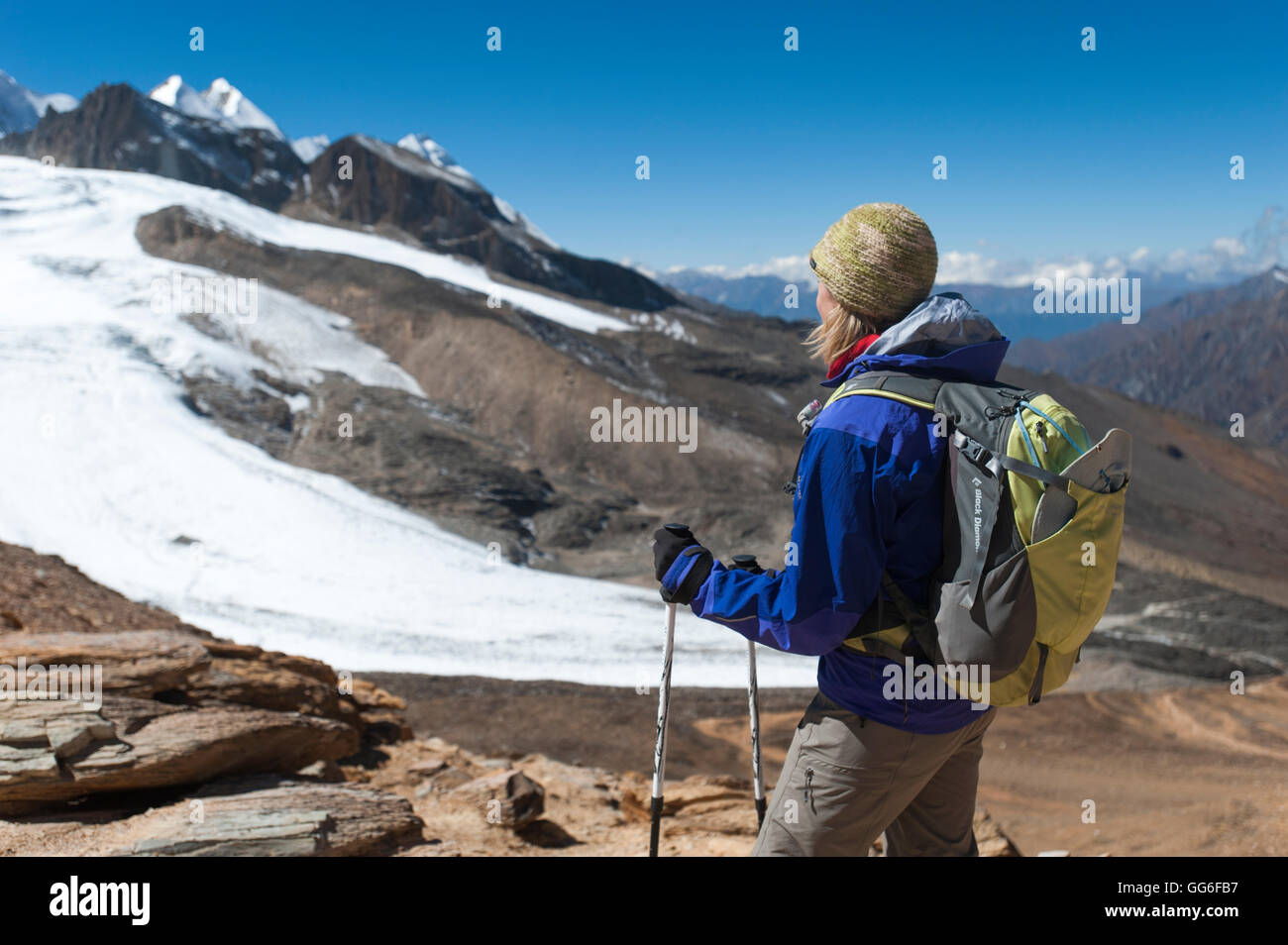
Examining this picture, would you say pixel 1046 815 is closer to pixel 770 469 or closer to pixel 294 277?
pixel 770 469

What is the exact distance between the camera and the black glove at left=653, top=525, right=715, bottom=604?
2.60 meters

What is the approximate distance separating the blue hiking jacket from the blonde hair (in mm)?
137

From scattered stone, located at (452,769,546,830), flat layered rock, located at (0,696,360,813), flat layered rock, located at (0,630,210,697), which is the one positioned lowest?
scattered stone, located at (452,769,546,830)

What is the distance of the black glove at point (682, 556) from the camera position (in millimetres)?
2600

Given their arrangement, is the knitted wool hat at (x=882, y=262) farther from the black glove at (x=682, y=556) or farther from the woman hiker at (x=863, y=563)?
the black glove at (x=682, y=556)

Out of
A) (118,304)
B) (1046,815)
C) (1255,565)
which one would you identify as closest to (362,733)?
(1046,815)

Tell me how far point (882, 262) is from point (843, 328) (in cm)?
22

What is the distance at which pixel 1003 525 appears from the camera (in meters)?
2.24

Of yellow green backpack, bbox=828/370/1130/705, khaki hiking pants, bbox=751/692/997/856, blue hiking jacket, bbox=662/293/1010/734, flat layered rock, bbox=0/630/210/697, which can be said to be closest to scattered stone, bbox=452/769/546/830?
flat layered rock, bbox=0/630/210/697

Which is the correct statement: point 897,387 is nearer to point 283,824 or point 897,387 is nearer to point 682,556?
point 682,556

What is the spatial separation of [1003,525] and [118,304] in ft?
138

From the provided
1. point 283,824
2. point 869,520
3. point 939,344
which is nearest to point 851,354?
point 939,344

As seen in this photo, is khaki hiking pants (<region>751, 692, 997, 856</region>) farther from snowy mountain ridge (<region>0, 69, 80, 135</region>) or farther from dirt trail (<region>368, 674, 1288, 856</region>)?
snowy mountain ridge (<region>0, 69, 80, 135</region>)

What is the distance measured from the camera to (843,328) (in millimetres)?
2643
